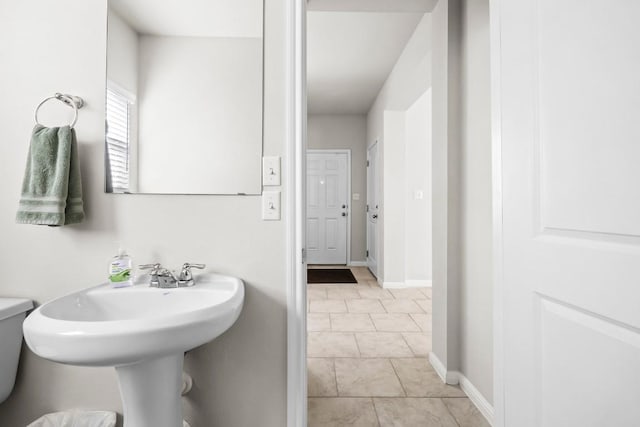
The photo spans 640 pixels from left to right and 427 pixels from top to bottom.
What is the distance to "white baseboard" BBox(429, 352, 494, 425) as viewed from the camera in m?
1.66

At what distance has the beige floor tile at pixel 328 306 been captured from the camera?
11.1 ft

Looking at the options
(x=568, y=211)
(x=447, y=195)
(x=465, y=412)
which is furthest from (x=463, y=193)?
(x=465, y=412)

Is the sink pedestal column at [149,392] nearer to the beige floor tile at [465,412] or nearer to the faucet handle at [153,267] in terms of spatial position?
the faucet handle at [153,267]

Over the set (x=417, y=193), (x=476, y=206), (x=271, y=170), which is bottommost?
(x=476, y=206)

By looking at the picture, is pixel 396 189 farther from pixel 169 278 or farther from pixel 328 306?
pixel 169 278

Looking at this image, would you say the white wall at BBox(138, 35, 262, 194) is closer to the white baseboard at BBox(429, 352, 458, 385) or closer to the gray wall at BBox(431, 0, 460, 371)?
the gray wall at BBox(431, 0, 460, 371)

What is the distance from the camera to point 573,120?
0.85m

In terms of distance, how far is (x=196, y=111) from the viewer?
133 centimetres

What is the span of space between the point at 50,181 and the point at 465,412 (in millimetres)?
2176

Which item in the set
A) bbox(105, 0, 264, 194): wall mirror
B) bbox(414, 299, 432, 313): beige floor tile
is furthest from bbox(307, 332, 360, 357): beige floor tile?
bbox(105, 0, 264, 194): wall mirror

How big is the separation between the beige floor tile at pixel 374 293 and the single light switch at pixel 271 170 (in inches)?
116

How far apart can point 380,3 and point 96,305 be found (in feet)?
7.94

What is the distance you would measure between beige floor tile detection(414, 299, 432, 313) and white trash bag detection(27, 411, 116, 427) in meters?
2.88

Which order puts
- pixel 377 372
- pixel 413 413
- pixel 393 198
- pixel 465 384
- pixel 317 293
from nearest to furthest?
pixel 413 413 < pixel 465 384 < pixel 377 372 < pixel 317 293 < pixel 393 198
